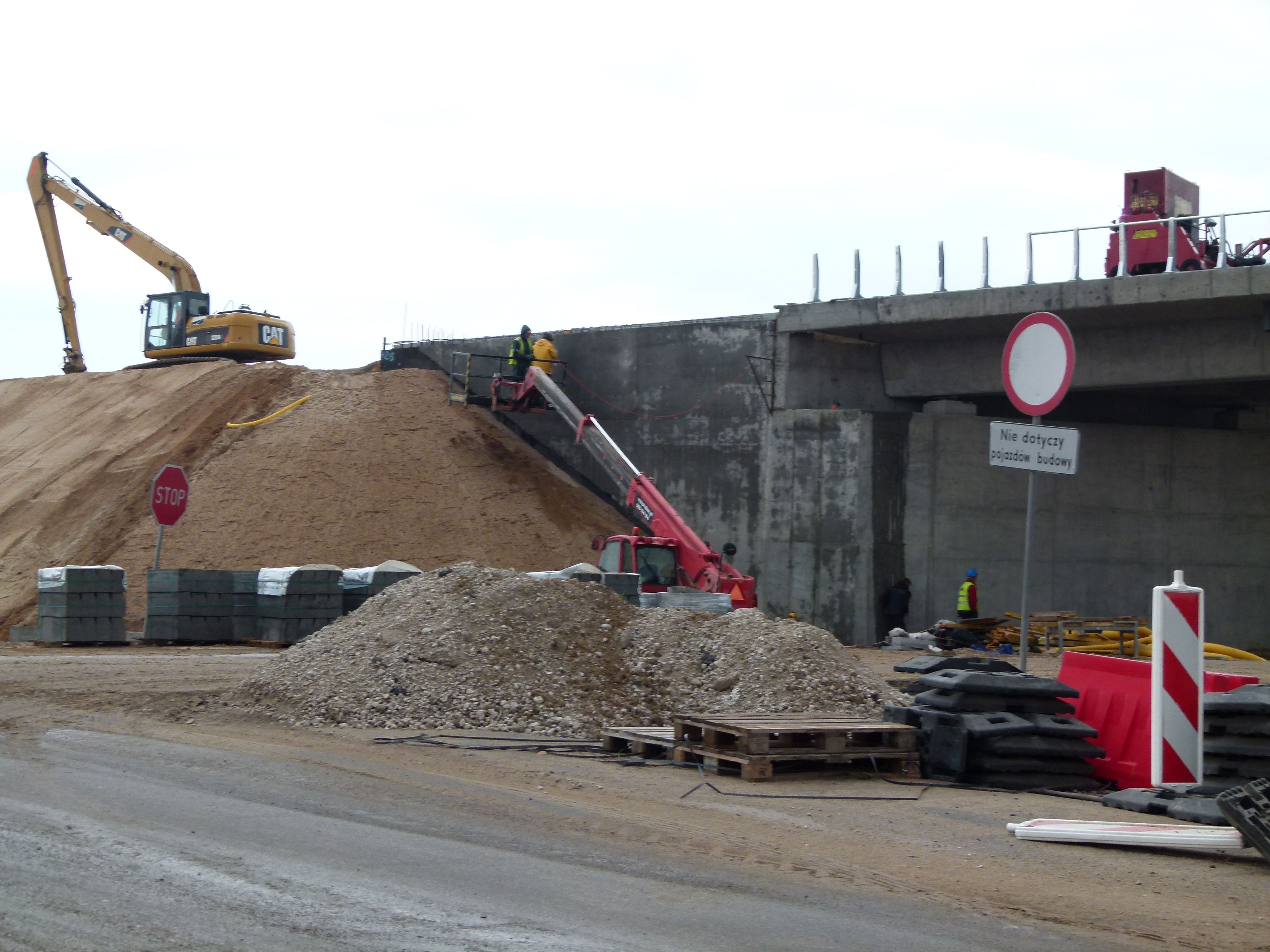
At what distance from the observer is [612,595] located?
13.9 m

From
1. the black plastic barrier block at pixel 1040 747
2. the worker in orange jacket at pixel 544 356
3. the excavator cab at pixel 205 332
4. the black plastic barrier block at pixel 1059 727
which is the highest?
the excavator cab at pixel 205 332

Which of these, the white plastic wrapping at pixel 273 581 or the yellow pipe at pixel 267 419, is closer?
the white plastic wrapping at pixel 273 581

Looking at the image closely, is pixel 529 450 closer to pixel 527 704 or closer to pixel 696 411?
pixel 696 411

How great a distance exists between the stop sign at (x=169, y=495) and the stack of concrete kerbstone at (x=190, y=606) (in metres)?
0.96

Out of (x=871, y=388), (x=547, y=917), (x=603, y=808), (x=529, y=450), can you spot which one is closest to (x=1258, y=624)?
(x=871, y=388)

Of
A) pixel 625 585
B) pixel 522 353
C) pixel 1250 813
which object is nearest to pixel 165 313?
pixel 522 353

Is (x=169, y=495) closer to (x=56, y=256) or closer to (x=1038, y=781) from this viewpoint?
(x=1038, y=781)

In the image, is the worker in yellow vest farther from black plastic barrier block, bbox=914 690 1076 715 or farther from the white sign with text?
the white sign with text

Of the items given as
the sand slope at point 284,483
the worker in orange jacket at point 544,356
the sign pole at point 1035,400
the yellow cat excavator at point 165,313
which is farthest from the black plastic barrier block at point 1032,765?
the yellow cat excavator at point 165,313

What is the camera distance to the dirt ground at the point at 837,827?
18.9 ft

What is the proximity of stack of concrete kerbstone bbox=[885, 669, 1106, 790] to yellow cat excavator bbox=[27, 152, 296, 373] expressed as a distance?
32.6 meters

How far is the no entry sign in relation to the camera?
8.77 m

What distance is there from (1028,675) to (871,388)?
18.8m

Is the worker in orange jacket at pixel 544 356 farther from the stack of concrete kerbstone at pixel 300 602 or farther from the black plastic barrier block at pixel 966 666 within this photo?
the black plastic barrier block at pixel 966 666
